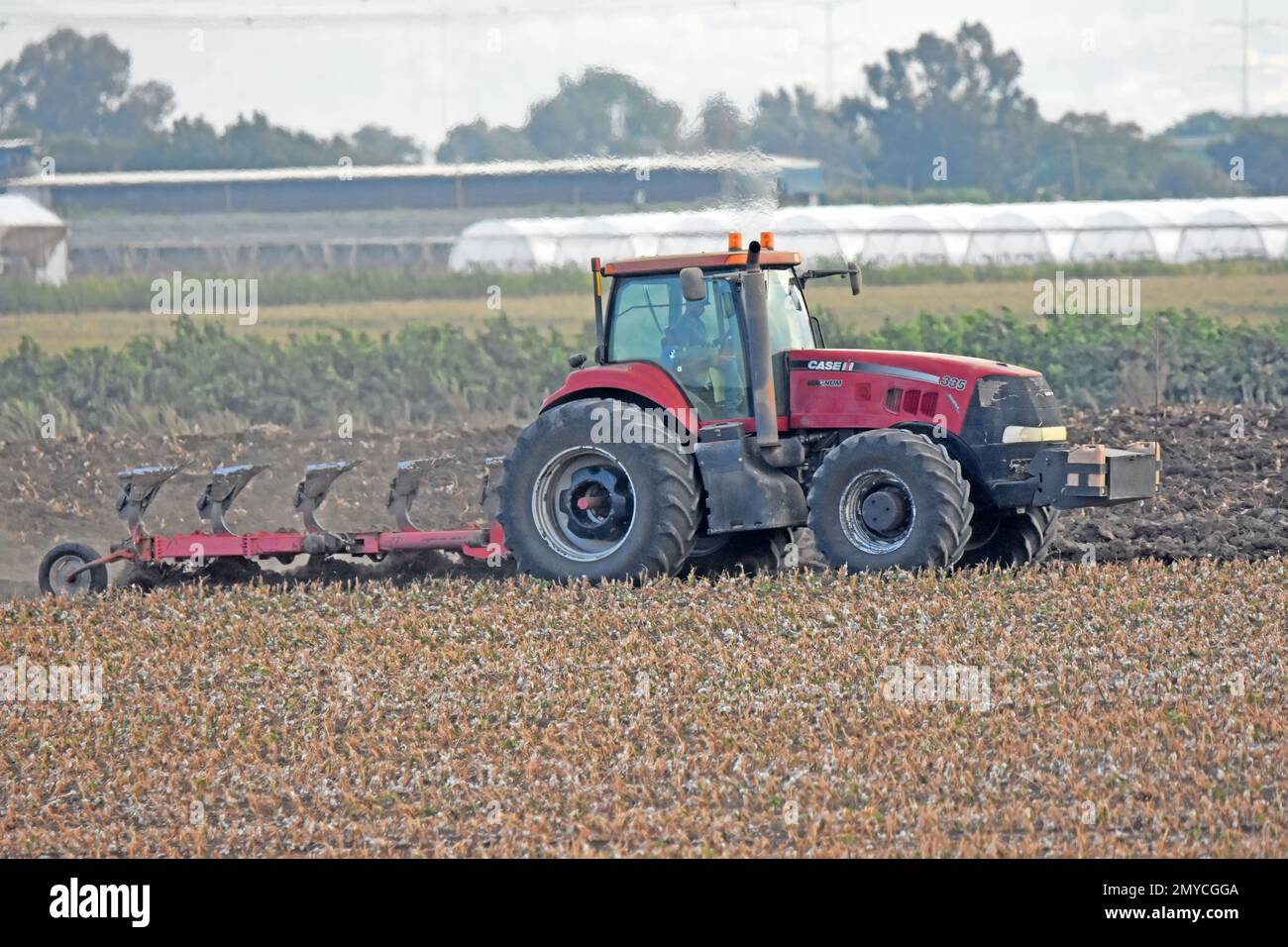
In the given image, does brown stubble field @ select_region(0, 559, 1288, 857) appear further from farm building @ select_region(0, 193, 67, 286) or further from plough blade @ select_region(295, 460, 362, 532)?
farm building @ select_region(0, 193, 67, 286)

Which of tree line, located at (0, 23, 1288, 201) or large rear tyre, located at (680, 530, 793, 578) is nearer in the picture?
large rear tyre, located at (680, 530, 793, 578)

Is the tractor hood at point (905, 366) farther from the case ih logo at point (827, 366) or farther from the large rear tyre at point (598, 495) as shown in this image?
the large rear tyre at point (598, 495)

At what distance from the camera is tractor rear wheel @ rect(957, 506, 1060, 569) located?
43.2 ft

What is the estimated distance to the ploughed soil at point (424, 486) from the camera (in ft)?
47.4

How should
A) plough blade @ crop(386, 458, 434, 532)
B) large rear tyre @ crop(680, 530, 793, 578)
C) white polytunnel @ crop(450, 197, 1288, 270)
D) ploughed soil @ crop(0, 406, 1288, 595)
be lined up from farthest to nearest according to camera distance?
white polytunnel @ crop(450, 197, 1288, 270)
ploughed soil @ crop(0, 406, 1288, 595)
plough blade @ crop(386, 458, 434, 532)
large rear tyre @ crop(680, 530, 793, 578)

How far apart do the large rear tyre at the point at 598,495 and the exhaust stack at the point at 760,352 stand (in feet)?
1.86

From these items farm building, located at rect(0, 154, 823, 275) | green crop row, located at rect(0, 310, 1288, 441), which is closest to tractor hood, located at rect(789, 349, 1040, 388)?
green crop row, located at rect(0, 310, 1288, 441)

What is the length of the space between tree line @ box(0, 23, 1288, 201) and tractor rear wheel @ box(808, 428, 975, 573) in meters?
31.3

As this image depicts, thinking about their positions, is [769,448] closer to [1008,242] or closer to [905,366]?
[905,366]

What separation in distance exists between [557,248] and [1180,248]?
15610mm

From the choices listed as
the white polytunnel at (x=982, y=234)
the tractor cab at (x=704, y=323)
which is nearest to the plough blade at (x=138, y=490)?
the tractor cab at (x=704, y=323)

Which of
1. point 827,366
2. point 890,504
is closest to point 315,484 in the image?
point 827,366

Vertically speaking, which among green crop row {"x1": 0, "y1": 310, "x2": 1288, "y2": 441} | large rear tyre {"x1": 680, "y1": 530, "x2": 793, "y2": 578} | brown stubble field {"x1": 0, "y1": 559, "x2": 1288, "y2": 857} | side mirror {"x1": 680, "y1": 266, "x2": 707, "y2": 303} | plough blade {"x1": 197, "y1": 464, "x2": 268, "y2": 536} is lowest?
brown stubble field {"x1": 0, "y1": 559, "x2": 1288, "y2": 857}
